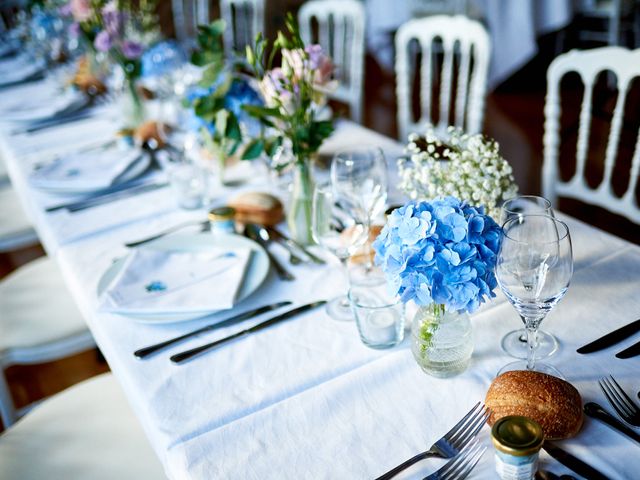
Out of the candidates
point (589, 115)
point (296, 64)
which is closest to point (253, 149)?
point (296, 64)

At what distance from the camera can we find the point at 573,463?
29.5 inches

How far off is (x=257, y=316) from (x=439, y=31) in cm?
130

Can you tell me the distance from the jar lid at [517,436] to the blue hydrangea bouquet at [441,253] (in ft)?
0.50

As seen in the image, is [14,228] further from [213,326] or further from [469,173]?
[469,173]

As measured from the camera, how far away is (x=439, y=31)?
2.02 m

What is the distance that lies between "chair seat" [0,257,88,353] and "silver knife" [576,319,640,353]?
3.84 feet

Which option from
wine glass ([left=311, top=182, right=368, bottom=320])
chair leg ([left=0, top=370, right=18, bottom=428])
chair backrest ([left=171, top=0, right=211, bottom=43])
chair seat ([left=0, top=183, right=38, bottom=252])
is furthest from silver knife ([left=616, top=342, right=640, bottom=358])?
chair backrest ([left=171, top=0, right=211, bottom=43])

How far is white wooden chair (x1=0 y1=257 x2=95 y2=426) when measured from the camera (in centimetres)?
156

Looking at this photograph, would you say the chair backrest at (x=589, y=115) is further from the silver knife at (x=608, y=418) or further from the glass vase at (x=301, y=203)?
the silver knife at (x=608, y=418)

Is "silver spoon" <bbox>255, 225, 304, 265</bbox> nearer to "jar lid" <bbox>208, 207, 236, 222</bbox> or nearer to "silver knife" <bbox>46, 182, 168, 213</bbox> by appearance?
"jar lid" <bbox>208, 207, 236, 222</bbox>

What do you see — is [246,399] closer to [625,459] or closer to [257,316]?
[257,316]

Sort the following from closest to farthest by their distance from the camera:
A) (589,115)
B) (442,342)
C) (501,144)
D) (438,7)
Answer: (442,342)
(589,115)
(501,144)
(438,7)

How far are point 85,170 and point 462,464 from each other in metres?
1.33

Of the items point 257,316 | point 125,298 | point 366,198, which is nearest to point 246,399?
point 257,316
